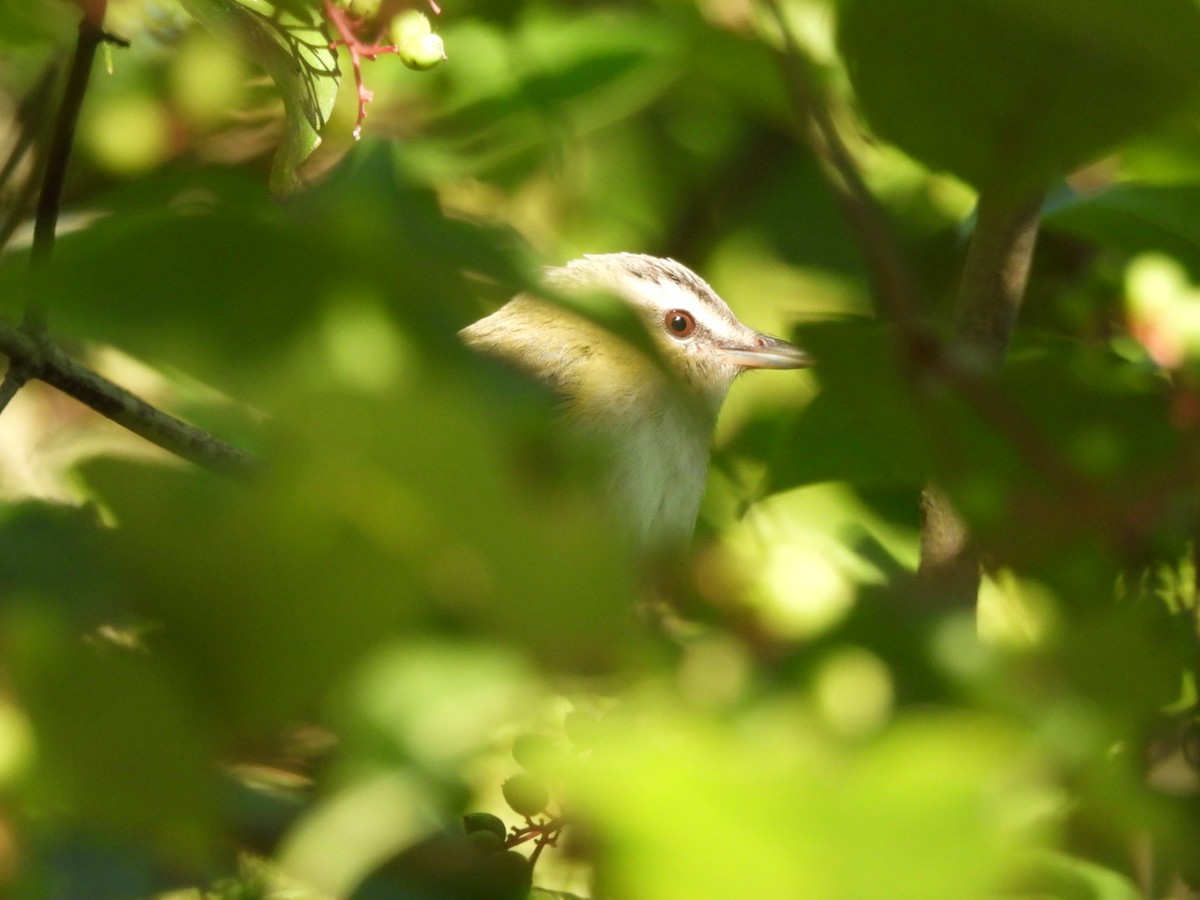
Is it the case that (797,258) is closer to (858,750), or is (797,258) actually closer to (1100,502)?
(1100,502)

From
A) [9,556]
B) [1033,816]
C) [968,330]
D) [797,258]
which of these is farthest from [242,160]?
[1033,816]

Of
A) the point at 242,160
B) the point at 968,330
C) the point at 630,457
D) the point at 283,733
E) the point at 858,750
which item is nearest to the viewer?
the point at 858,750

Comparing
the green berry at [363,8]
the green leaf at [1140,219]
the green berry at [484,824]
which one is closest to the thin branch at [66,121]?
the green berry at [363,8]

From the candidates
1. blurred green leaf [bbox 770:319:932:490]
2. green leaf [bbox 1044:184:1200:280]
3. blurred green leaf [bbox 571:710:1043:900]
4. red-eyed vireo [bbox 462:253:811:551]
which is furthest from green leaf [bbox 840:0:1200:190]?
red-eyed vireo [bbox 462:253:811:551]

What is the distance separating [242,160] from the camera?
421cm

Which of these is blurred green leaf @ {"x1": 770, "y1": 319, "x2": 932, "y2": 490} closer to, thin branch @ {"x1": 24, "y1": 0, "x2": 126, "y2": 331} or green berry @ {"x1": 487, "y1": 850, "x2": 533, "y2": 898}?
green berry @ {"x1": 487, "y1": 850, "x2": 533, "y2": 898}

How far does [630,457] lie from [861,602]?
264cm

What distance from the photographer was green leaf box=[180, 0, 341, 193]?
119 centimetres

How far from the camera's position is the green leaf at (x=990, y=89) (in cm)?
82

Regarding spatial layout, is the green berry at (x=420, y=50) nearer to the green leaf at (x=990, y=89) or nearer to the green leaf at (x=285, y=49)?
the green leaf at (x=285, y=49)

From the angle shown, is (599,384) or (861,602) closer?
(861,602)

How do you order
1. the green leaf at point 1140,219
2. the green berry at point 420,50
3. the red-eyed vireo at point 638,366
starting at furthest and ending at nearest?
the red-eyed vireo at point 638,366, the green leaf at point 1140,219, the green berry at point 420,50

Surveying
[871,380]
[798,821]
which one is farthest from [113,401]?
[798,821]

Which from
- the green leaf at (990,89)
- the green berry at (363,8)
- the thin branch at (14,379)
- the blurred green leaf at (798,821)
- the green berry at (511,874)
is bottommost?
the thin branch at (14,379)
